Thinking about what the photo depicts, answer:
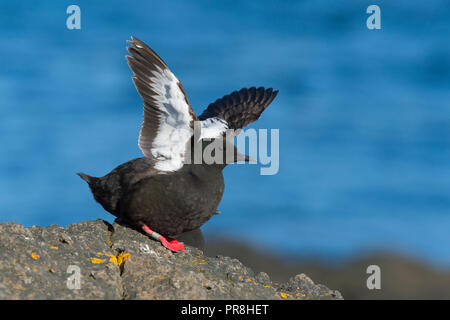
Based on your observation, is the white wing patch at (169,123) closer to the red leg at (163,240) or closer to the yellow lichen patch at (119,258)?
the red leg at (163,240)

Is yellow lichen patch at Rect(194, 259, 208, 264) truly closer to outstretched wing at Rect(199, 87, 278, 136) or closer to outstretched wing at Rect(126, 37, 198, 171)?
outstretched wing at Rect(126, 37, 198, 171)

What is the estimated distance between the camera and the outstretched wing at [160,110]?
25.0ft

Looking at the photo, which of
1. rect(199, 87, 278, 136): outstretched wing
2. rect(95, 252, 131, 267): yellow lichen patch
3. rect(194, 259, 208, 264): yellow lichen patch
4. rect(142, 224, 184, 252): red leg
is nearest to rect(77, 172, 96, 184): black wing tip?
rect(142, 224, 184, 252): red leg

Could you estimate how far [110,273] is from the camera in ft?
19.3

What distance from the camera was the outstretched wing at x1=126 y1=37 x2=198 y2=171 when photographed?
300 inches

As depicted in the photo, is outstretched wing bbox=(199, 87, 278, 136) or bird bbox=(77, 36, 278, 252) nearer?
bird bbox=(77, 36, 278, 252)

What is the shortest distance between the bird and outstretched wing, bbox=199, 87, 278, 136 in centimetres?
180

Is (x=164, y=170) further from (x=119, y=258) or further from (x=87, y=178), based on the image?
(x=119, y=258)

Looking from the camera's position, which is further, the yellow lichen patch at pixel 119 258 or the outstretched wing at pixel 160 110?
the outstretched wing at pixel 160 110

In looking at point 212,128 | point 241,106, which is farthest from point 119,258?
point 241,106

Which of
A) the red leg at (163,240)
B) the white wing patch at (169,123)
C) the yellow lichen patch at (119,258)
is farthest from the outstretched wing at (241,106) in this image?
the yellow lichen patch at (119,258)

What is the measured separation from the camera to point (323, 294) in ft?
22.5

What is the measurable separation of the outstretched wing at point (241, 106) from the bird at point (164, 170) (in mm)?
1801
